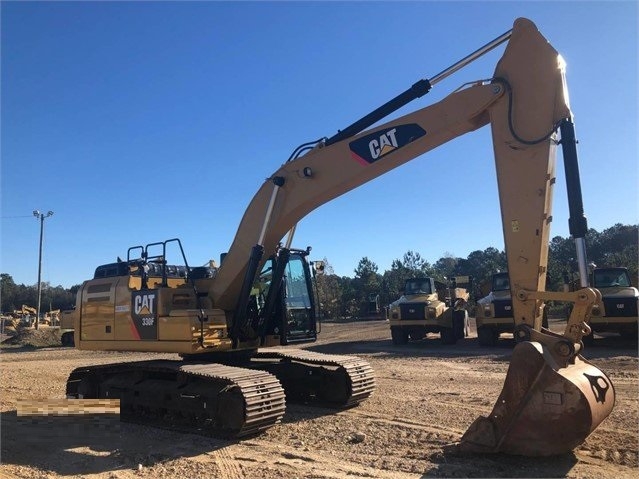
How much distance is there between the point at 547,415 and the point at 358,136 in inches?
177

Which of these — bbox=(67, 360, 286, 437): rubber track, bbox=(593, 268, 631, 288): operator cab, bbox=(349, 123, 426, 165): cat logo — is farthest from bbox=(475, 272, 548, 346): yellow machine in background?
bbox=(67, 360, 286, 437): rubber track

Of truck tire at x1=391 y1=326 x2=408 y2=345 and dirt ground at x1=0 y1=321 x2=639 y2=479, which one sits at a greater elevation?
truck tire at x1=391 y1=326 x2=408 y2=345

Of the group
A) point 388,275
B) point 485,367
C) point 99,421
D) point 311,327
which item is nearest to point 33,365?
point 99,421

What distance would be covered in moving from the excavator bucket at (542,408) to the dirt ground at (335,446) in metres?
0.29

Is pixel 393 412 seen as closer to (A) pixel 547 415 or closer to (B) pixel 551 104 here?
(A) pixel 547 415

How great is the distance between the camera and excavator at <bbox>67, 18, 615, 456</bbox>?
5574 mm

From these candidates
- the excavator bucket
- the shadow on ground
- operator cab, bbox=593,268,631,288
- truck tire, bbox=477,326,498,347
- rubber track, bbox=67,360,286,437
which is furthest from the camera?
truck tire, bbox=477,326,498,347

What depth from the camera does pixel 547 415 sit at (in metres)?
5.34

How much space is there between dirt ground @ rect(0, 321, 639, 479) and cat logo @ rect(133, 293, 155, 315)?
176cm

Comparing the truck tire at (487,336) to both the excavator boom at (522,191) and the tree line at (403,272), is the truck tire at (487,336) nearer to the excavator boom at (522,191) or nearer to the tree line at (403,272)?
the excavator boom at (522,191)

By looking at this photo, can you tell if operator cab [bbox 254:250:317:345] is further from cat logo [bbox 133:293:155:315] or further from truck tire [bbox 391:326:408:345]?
truck tire [bbox 391:326:408:345]

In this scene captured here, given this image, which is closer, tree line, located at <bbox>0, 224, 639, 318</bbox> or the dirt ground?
the dirt ground

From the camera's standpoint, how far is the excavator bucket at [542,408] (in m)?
5.29

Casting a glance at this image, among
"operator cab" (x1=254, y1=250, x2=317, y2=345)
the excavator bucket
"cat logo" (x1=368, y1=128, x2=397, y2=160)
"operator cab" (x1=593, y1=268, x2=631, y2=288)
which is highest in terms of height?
"cat logo" (x1=368, y1=128, x2=397, y2=160)
